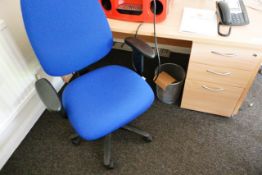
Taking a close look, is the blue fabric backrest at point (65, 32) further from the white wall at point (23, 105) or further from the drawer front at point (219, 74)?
the drawer front at point (219, 74)

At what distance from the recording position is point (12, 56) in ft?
3.84

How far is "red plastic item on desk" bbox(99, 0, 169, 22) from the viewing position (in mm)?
1146

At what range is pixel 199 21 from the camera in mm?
1175

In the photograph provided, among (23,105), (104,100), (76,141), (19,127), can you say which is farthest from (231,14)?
(19,127)

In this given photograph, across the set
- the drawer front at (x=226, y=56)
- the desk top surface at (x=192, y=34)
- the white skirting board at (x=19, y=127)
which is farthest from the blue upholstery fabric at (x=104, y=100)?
the white skirting board at (x=19, y=127)

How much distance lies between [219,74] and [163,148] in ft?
2.00

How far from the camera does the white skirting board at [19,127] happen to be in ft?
4.28

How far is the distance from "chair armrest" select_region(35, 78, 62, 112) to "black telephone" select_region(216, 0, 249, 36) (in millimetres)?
900

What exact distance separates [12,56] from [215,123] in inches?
56.1

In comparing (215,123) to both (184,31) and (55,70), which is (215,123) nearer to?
(184,31)

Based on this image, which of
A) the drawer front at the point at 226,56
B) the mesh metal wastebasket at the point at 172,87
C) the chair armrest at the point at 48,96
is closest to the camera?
the chair armrest at the point at 48,96

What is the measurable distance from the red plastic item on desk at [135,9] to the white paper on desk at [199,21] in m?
0.14

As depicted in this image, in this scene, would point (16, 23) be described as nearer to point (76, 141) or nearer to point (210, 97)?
point (76, 141)

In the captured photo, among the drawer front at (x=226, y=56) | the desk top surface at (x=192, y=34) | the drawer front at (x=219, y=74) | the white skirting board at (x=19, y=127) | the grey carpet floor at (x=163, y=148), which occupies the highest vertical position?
the desk top surface at (x=192, y=34)
